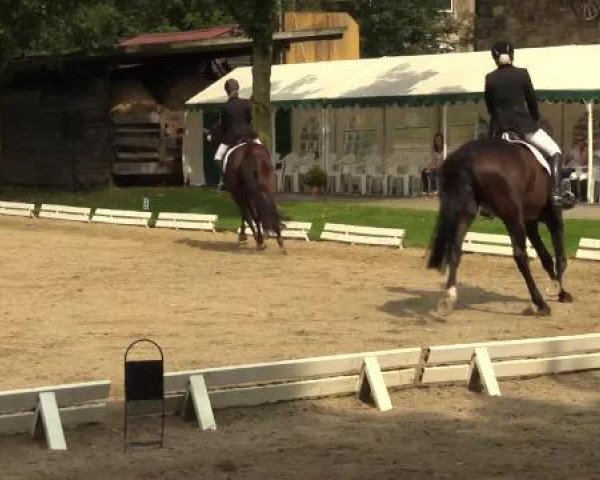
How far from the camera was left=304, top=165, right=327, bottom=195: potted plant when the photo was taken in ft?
106

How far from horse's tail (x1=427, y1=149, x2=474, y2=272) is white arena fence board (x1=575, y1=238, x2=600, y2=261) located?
5505 millimetres

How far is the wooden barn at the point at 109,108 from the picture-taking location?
121ft

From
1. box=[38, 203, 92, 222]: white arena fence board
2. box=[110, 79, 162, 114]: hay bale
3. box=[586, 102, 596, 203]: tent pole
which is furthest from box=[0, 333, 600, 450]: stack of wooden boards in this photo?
box=[110, 79, 162, 114]: hay bale

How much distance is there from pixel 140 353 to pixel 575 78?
715 inches

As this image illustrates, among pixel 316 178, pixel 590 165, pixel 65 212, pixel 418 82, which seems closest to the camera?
pixel 590 165

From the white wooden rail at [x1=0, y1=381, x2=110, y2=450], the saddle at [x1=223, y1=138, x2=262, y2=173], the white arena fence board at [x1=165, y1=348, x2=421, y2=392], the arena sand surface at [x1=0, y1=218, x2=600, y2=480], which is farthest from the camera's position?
the saddle at [x1=223, y1=138, x2=262, y2=173]

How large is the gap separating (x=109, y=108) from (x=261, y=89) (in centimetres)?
1154

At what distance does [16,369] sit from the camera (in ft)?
35.9

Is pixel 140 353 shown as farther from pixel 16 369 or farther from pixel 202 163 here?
pixel 202 163

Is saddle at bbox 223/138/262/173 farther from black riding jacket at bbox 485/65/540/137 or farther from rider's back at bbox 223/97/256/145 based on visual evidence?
black riding jacket at bbox 485/65/540/137

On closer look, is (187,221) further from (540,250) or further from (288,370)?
(288,370)

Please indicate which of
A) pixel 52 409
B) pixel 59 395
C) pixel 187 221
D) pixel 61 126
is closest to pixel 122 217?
pixel 187 221

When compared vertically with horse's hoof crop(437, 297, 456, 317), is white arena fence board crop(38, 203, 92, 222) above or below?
below

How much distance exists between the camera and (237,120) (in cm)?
1967
